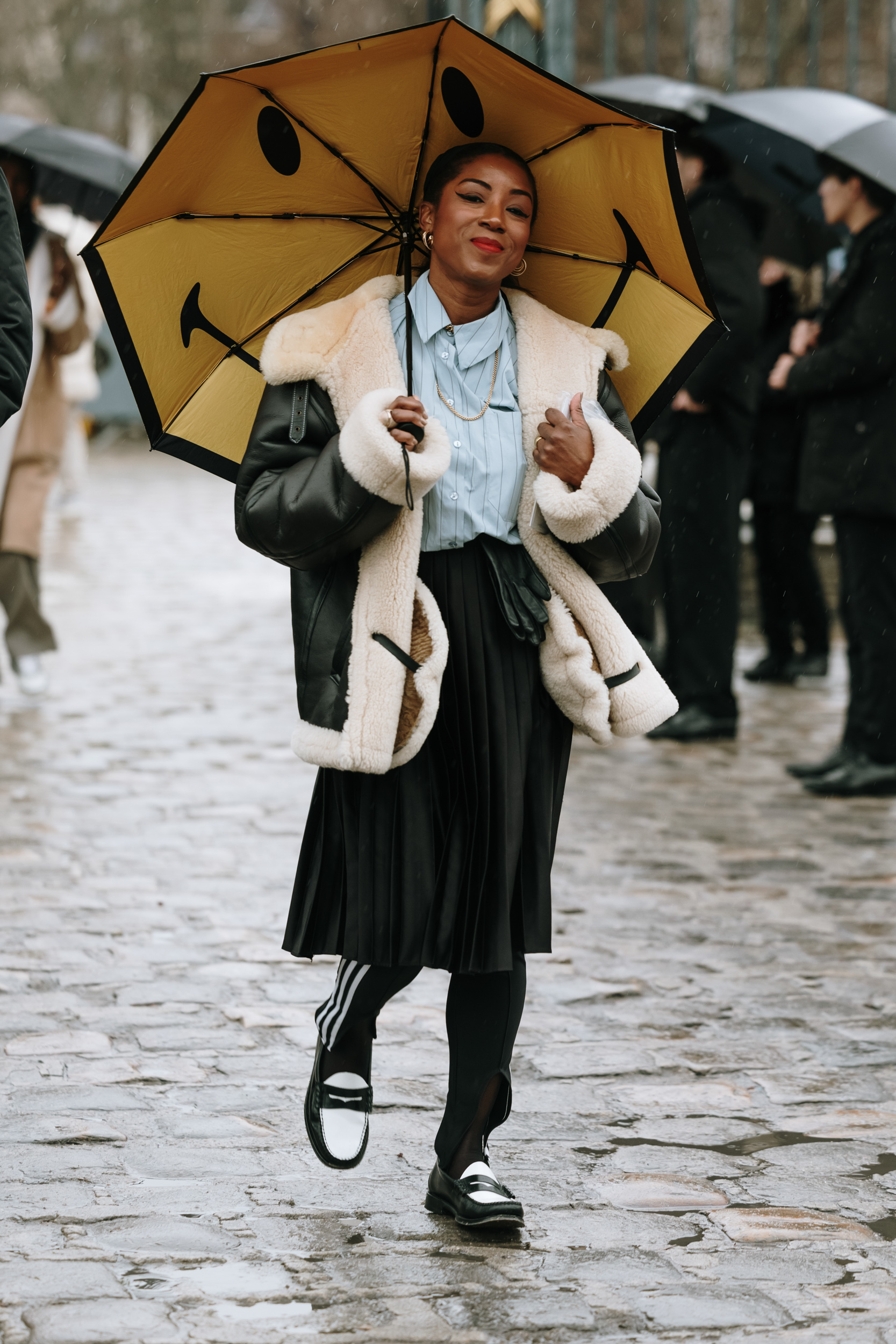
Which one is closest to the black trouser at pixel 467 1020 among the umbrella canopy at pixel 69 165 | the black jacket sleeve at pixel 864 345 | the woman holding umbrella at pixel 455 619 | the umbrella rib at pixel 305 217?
the woman holding umbrella at pixel 455 619

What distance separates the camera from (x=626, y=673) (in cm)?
353

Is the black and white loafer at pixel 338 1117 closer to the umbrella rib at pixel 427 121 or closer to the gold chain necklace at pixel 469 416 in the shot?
the gold chain necklace at pixel 469 416

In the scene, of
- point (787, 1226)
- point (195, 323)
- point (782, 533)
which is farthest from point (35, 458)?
point (787, 1226)

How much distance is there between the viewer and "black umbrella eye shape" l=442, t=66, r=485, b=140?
3412mm

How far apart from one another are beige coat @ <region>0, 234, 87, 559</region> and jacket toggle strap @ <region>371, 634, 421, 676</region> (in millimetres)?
5816

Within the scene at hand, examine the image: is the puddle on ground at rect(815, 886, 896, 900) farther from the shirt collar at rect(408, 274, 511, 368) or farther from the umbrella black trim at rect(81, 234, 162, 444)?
the umbrella black trim at rect(81, 234, 162, 444)

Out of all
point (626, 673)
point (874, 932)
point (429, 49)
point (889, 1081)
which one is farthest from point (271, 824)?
point (429, 49)

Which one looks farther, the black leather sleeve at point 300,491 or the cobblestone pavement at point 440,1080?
the black leather sleeve at point 300,491

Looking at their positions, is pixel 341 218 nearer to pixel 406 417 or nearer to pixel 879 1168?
pixel 406 417

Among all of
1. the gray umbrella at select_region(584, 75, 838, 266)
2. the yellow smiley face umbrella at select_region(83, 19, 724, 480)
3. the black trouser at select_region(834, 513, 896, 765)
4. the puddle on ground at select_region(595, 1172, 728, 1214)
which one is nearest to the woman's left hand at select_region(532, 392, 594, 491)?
the yellow smiley face umbrella at select_region(83, 19, 724, 480)

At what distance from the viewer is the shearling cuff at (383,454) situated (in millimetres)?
3229

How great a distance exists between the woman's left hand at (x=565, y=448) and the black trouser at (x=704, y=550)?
16.3 ft

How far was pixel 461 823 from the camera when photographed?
11.4ft

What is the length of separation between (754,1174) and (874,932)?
1933 millimetres
